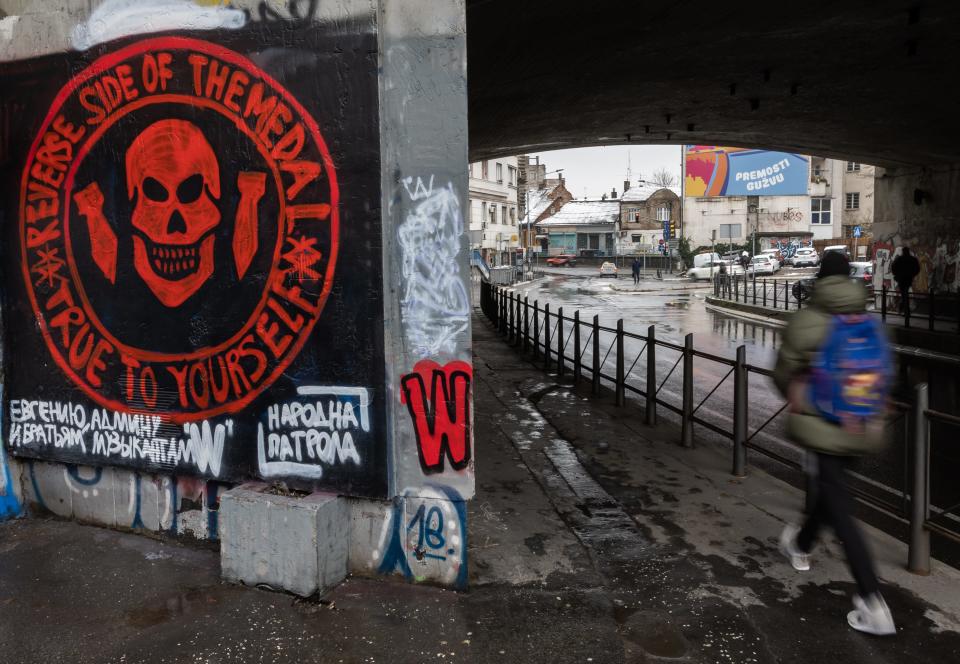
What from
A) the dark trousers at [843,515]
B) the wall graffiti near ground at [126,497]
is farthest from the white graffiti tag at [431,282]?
the dark trousers at [843,515]

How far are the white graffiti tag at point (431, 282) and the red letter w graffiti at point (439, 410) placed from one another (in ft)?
0.44

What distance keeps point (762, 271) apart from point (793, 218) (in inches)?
764

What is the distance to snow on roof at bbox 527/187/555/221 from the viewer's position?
94.1 meters

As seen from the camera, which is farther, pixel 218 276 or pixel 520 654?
pixel 218 276

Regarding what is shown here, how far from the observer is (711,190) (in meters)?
61.1

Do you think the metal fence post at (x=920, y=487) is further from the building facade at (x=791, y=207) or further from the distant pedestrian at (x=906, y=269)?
the building facade at (x=791, y=207)

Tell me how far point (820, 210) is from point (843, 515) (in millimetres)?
68188

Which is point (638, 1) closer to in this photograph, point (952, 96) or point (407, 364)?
point (407, 364)

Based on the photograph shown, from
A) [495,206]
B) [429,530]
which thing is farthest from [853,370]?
[495,206]

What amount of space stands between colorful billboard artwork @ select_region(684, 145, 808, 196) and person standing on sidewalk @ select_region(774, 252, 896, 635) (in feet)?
199

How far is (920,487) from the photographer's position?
4363 mm

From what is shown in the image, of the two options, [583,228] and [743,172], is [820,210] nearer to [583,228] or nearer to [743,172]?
[743,172]

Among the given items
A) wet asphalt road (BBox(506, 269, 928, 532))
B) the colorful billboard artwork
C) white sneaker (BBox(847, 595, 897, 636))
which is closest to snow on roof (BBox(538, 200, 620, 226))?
the colorful billboard artwork

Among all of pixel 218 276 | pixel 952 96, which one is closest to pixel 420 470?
pixel 218 276
